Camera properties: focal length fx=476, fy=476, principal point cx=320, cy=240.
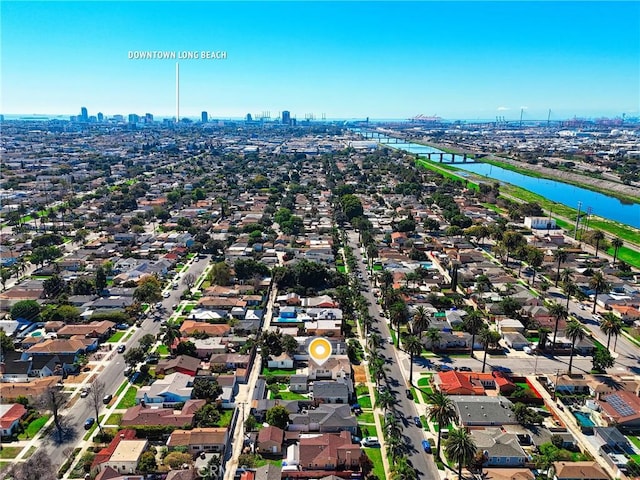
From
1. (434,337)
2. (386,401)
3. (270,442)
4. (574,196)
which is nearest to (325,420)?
(270,442)

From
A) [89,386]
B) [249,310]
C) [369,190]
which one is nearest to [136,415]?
[89,386]

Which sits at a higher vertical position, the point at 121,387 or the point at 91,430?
the point at 121,387

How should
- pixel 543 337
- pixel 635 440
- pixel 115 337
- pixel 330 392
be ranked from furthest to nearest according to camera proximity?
pixel 115 337 < pixel 543 337 < pixel 330 392 < pixel 635 440

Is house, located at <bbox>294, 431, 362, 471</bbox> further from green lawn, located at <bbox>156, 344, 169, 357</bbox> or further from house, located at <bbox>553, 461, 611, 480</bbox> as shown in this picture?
green lawn, located at <bbox>156, 344, 169, 357</bbox>

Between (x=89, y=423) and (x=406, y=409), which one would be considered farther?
(x=406, y=409)

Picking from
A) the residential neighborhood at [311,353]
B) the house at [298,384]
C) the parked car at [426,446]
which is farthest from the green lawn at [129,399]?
the parked car at [426,446]

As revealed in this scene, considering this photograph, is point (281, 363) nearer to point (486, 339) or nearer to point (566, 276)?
point (486, 339)

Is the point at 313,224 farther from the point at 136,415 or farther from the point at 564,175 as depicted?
the point at 564,175
